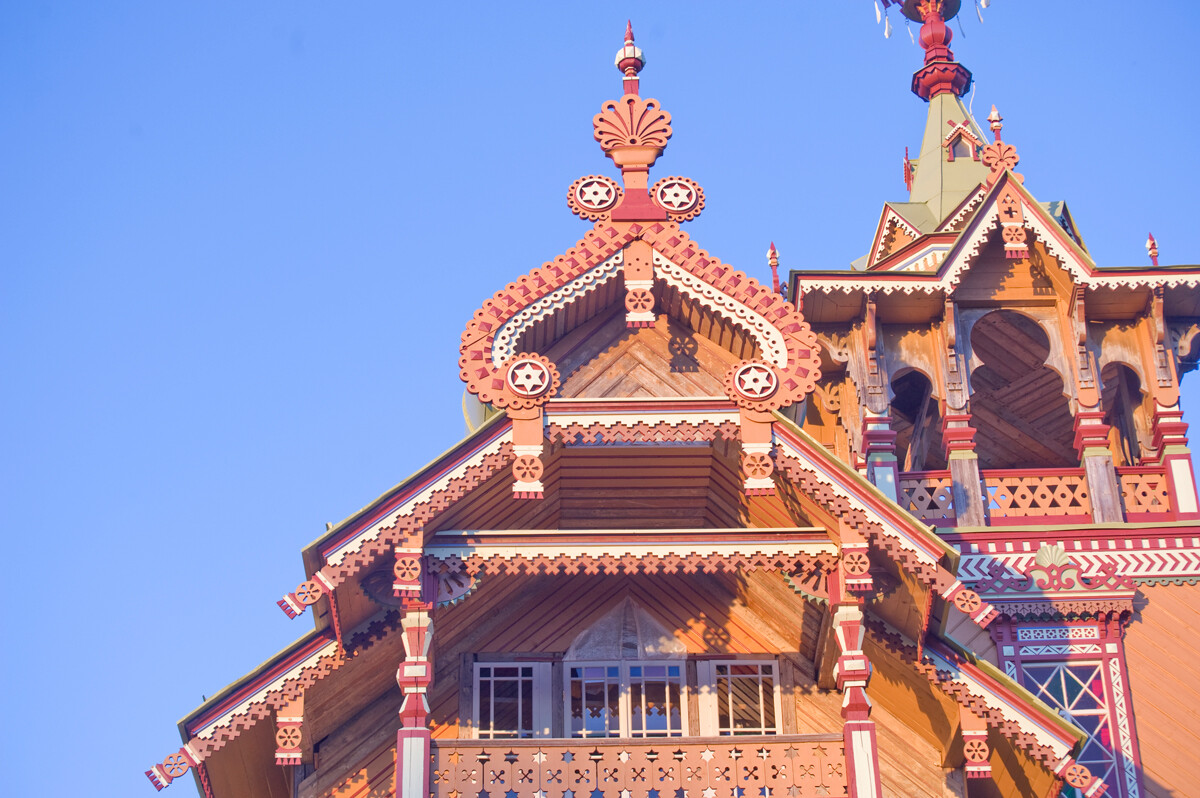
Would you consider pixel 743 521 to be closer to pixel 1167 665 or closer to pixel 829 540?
pixel 829 540

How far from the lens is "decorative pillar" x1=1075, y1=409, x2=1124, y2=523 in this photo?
27.0 metres

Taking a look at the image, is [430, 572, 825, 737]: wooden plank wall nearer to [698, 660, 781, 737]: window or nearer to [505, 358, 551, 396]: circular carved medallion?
[698, 660, 781, 737]: window

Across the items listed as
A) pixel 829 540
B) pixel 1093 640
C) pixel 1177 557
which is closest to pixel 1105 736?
pixel 1093 640

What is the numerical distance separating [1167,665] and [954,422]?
4.71 meters

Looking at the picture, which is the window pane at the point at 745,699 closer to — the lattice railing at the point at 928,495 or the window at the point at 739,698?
the window at the point at 739,698

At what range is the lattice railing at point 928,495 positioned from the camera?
90.0ft

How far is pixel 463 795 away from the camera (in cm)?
2062

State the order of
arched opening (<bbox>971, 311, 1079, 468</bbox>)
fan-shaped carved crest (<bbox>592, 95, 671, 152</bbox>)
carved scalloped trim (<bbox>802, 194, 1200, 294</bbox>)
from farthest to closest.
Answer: arched opening (<bbox>971, 311, 1079, 468</bbox>), carved scalloped trim (<bbox>802, 194, 1200, 294</bbox>), fan-shaped carved crest (<bbox>592, 95, 671, 152</bbox>)

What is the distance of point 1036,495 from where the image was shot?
90.0 feet

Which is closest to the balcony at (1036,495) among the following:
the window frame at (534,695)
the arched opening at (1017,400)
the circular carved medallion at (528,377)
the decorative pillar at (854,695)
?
the arched opening at (1017,400)

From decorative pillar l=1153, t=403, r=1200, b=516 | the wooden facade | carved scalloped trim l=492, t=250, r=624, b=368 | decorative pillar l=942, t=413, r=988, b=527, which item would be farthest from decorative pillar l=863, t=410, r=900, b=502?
carved scalloped trim l=492, t=250, r=624, b=368

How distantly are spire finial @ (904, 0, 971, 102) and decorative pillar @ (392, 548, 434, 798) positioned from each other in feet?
61.2

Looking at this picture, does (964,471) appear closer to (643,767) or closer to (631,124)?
(631,124)

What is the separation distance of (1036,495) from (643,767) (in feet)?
29.7
